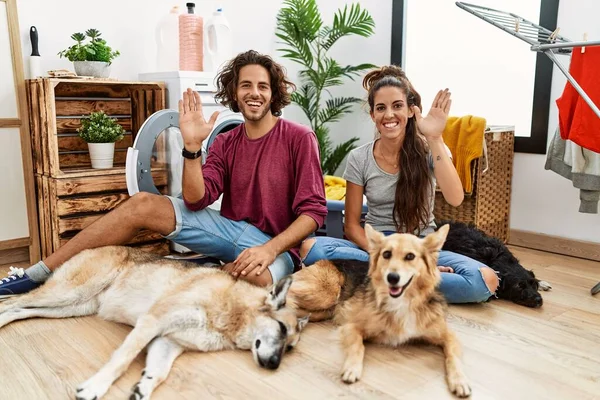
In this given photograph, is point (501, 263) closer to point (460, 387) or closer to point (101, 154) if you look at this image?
point (460, 387)

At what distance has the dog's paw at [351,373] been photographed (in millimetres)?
1791

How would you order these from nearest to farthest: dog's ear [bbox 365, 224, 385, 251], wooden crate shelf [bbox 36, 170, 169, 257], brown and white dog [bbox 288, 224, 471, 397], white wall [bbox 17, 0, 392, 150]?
1. brown and white dog [bbox 288, 224, 471, 397]
2. dog's ear [bbox 365, 224, 385, 251]
3. wooden crate shelf [bbox 36, 170, 169, 257]
4. white wall [bbox 17, 0, 392, 150]

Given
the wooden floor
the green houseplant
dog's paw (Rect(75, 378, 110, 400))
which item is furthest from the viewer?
the green houseplant

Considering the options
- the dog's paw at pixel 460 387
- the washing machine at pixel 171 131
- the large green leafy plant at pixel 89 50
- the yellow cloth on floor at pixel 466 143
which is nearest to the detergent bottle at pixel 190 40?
the washing machine at pixel 171 131

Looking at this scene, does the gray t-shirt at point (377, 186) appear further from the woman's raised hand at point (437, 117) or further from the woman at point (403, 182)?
the woman's raised hand at point (437, 117)

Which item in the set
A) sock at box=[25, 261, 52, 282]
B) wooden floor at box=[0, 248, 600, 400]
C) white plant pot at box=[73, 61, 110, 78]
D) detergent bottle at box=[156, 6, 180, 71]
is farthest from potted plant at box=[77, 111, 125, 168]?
wooden floor at box=[0, 248, 600, 400]

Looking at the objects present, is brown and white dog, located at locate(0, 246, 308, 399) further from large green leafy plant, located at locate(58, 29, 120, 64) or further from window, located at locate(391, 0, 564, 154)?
window, located at locate(391, 0, 564, 154)

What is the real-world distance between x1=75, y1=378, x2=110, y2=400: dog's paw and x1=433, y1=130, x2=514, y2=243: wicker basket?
2.56m

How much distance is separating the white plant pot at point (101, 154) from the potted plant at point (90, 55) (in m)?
0.42

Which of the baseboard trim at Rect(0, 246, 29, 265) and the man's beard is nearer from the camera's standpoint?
the man's beard

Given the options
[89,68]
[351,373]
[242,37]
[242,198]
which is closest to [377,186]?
[242,198]

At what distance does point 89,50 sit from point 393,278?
2335mm

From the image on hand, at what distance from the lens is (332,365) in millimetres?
1931

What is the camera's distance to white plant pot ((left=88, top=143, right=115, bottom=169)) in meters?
3.24
